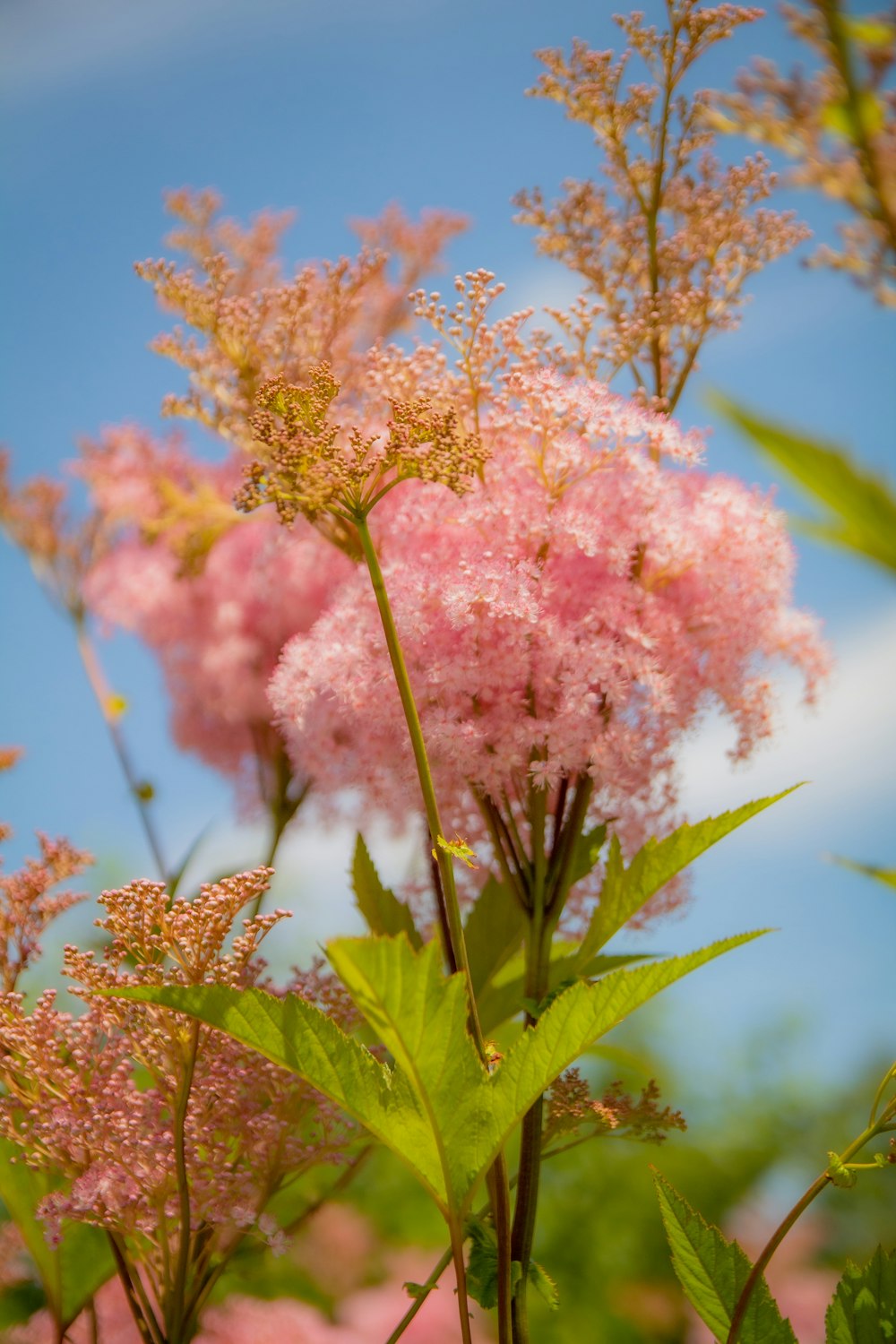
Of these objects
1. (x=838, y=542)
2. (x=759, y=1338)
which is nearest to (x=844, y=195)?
(x=838, y=542)

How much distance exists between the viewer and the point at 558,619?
2.56ft

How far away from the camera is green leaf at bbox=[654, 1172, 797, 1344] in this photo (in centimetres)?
69

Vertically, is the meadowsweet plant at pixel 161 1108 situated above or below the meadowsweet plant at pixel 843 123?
below

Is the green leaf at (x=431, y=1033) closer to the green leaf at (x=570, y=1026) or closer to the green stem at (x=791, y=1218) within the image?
the green leaf at (x=570, y=1026)

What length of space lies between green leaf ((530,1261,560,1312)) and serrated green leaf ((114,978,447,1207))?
126 mm

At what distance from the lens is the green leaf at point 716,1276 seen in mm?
692

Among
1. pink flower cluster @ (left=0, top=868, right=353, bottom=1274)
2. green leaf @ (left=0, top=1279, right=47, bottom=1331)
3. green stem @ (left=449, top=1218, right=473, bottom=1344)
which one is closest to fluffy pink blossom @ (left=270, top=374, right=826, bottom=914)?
pink flower cluster @ (left=0, top=868, right=353, bottom=1274)

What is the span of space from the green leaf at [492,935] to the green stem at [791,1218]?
0.27 meters

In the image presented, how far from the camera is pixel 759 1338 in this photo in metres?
0.69

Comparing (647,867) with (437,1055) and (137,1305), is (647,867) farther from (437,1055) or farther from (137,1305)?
(137,1305)

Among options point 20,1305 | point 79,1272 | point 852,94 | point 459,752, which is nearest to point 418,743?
point 459,752

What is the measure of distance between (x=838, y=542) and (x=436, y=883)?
515mm

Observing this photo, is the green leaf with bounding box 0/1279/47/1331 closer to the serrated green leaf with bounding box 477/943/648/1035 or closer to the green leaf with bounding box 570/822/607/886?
the serrated green leaf with bounding box 477/943/648/1035

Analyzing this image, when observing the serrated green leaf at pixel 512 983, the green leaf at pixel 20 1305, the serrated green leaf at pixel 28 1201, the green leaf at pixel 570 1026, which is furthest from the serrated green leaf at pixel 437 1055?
the green leaf at pixel 20 1305
